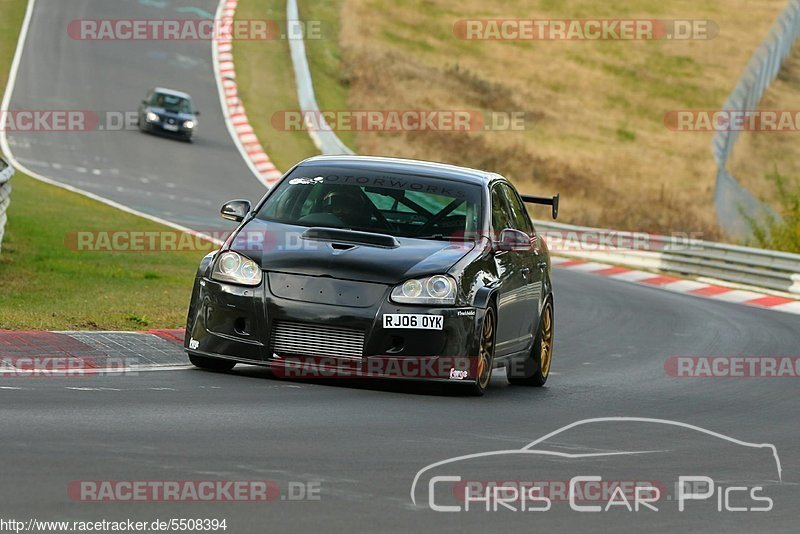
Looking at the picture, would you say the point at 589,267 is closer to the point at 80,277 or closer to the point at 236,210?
the point at 80,277

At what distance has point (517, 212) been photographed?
1288 cm

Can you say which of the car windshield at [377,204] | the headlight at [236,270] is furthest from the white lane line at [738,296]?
the headlight at [236,270]

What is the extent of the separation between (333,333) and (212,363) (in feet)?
3.93

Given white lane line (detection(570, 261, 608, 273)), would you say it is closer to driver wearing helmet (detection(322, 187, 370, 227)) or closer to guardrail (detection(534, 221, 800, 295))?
guardrail (detection(534, 221, 800, 295))

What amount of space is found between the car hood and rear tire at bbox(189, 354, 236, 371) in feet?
2.78

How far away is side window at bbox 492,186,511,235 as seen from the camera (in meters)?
11.9

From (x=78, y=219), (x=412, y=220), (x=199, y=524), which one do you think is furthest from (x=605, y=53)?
(x=199, y=524)

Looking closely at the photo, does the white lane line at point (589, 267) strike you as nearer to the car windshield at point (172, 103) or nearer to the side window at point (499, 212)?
the car windshield at point (172, 103)

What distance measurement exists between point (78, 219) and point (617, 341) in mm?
10912

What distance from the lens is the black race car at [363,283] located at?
10.4 meters

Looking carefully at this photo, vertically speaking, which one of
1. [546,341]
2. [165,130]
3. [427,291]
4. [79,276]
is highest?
[427,291]

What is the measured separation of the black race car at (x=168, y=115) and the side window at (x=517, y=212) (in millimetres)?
26635

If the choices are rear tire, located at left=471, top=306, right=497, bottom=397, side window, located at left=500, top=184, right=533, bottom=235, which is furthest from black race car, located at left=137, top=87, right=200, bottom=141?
rear tire, located at left=471, top=306, right=497, bottom=397

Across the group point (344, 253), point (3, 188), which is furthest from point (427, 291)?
point (3, 188)
